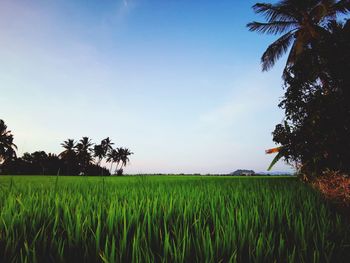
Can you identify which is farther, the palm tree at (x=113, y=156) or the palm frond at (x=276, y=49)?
the palm tree at (x=113, y=156)

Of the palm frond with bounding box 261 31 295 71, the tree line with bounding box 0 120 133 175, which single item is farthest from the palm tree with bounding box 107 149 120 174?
the palm frond with bounding box 261 31 295 71

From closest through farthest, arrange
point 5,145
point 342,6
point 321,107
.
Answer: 1. point 321,107
2. point 342,6
3. point 5,145

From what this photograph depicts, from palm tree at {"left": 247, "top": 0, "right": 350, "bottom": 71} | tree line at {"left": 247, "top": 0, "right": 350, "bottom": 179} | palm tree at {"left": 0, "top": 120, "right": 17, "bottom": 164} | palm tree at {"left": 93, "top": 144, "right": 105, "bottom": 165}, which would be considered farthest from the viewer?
palm tree at {"left": 93, "top": 144, "right": 105, "bottom": 165}

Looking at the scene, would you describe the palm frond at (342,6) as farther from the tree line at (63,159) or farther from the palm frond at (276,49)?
the tree line at (63,159)

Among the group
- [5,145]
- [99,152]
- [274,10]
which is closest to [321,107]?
[274,10]

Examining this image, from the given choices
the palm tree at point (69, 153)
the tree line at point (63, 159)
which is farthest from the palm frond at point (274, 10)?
the palm tree at point (69, 153)

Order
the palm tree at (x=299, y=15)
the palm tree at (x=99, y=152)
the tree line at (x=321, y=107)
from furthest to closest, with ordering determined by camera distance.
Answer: the palm tree at (x=99, y=152)
the palm tree at (x=299, y=15)
the tree line at (x=321, y=107)

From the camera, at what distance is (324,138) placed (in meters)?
6.83

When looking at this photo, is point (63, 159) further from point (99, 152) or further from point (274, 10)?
point (274, 10)

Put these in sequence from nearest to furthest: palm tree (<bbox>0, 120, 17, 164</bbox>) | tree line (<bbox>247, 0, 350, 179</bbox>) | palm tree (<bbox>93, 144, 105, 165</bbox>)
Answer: tree line (<bbox>247, 0, 350, 179</bbox>) → palm tree (<bbox>0, 120, 17, 164</bbox>) → palm tree (<bbox>93, 144, 105, 165</bbox>)

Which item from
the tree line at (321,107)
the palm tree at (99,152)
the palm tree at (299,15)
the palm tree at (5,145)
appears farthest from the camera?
the palm tree at (99,152)

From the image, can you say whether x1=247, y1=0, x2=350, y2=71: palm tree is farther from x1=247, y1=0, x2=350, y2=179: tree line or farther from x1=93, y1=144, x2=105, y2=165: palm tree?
x1=93, y1=144, x2=105, y2=165: palm tree

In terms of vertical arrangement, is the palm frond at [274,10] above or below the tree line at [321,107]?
above

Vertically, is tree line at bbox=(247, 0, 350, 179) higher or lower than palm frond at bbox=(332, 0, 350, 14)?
lower
